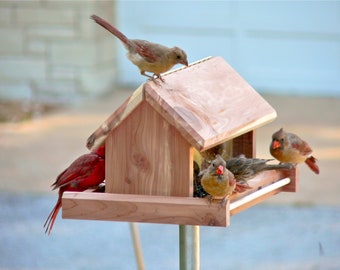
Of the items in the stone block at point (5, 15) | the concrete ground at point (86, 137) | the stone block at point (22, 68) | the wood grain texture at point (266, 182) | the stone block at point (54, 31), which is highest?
the wood grain texture at point (266, 182)

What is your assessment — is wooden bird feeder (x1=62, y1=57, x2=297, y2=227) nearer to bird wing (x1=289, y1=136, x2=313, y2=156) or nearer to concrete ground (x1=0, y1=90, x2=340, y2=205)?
bird wing (x1=289, y1=136, x2=313, y2=156)

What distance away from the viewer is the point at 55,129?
896 cm

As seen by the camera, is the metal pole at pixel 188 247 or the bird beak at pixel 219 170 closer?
the bird beak at pixel 219 170

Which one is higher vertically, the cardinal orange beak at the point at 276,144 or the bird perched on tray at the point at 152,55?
the bird perched on tray at the point at 152,55

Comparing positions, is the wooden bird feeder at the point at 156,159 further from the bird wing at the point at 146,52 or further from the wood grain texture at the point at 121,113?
the bird wing at the point at 146,52

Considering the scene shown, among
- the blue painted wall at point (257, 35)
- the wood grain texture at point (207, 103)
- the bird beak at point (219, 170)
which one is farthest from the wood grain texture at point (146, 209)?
the blue painted wall at point (257, 35)

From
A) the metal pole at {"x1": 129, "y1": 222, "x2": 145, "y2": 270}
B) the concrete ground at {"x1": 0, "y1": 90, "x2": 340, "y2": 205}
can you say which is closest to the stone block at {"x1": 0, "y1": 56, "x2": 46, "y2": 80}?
the concrete ground at {"x1": 0, "y1": 90, "x2": 340, "y2": 205}

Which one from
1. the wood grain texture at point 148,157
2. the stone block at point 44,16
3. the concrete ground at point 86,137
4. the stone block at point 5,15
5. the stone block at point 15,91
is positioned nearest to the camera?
the wood grain texture at point 148,157

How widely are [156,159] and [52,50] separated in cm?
679

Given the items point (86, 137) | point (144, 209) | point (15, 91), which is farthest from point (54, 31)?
point (144, 209)

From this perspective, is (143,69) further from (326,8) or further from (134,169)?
(326,8)

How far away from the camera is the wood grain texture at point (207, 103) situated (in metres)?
3.22

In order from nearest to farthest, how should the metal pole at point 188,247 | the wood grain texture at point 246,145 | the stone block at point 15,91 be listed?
1. the metal pole at point 188,247
2. the wood grain texture at point 246,145
3. the stone block at point 15,91

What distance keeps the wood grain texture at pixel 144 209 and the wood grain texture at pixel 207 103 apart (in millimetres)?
220
